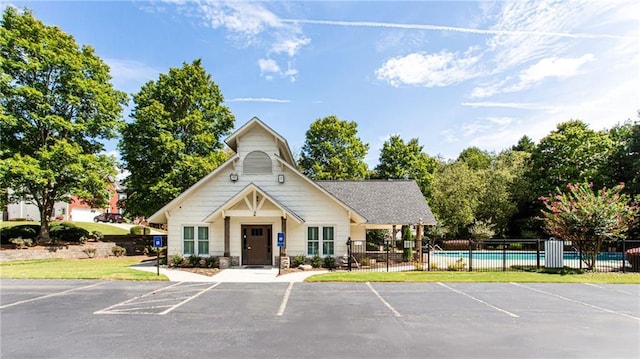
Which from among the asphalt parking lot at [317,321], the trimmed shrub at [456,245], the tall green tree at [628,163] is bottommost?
the trimmed shrub at [456,245]

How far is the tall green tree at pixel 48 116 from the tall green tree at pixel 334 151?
20.4 m

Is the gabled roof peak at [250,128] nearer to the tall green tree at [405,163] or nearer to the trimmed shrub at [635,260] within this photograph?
the trimmed shrub at [635,260]

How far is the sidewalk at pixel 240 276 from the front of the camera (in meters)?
15.7

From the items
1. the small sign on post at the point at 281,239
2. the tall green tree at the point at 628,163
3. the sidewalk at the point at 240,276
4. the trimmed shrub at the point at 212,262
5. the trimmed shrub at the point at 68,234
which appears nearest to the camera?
the sidewalk at the point at 240,276

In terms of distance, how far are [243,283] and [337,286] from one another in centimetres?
403

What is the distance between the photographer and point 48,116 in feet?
80.8

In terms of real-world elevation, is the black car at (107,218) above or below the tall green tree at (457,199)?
below

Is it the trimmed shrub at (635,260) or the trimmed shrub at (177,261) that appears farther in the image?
the trimmed shrub at (177,261)

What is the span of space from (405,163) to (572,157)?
54.1ft

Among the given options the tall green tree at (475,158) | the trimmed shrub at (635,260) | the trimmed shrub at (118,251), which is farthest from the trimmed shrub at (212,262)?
the tall green tree at (475,158)

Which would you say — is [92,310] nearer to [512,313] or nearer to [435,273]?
[512,313]

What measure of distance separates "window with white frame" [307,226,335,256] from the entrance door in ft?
7.79

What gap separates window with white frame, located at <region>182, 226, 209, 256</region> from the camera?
20.3 m

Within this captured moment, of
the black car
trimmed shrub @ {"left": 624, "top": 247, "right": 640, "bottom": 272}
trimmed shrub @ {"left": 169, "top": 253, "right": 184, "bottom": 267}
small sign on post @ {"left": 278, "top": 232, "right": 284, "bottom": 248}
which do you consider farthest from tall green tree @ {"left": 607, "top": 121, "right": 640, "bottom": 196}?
the black car
